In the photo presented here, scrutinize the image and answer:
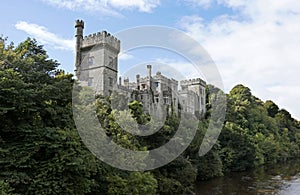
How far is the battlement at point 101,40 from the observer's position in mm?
27781

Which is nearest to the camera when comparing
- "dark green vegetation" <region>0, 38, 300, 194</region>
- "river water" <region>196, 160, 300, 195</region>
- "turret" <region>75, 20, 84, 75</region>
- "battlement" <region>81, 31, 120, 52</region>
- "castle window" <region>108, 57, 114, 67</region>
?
"dark green vegetation" <region>0, 38, 300, 194</region>

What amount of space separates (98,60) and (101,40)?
6.08 ft

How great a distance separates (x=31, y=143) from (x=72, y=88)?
3.92 m

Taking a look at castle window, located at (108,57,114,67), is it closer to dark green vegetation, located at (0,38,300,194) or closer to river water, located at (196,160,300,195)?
dark green vegetation, located at (0,38,300,194)

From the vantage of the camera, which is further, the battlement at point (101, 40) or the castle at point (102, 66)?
the battlement at point (101, 40)

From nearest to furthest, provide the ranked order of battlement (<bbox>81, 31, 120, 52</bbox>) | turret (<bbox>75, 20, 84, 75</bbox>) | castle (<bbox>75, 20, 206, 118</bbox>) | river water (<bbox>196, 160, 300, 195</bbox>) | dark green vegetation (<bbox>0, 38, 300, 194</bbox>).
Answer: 1. dark green vegetation (<bbox>0, 38, 300, 194</bbox>)
2. river water (<bbox>196, 160, 300, 195</bbox>)
3. castle (<bbox>75, 20, 206, 118</bbox>)
4. battlement (<bbox>81, 31, 120, 52</bbox>)
5. turret (<bbox>75, 20, 84, 75</bbox>)

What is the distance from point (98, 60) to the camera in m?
27.9

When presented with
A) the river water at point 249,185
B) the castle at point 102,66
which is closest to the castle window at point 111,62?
the castle at point 102,66

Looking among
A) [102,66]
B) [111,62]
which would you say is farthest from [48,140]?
[111,62]

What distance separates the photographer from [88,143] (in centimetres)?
1388

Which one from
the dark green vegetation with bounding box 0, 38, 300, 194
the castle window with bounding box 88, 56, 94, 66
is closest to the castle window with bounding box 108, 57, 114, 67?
the castle window with bounding box 88, 56, 94, 66

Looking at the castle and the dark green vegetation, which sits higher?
the castle

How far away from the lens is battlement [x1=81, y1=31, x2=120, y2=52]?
27.8 meters

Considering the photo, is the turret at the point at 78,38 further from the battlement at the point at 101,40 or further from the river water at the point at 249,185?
the river water at the point at 249,185
